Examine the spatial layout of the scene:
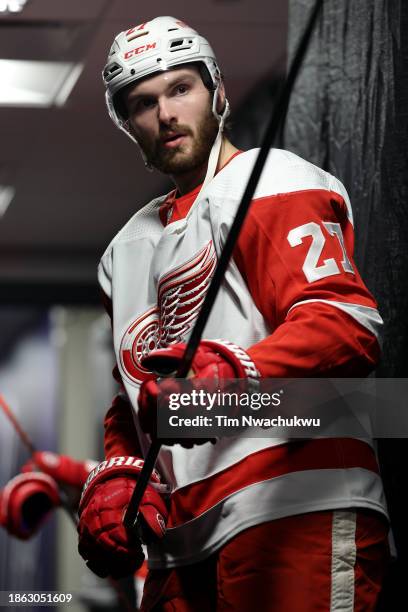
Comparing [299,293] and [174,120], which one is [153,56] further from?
[299,293]

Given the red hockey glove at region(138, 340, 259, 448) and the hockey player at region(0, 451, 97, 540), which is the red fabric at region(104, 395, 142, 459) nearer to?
the red hockey glove at region(138, 340, 259, 448)

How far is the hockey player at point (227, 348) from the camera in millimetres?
1115

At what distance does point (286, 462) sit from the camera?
3.83 ft

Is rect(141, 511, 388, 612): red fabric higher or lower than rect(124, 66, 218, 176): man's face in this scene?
lower

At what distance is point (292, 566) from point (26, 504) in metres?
1.23

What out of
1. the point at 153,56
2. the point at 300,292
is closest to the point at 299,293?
the point at 300,292

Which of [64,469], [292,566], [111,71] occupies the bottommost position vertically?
[64,469]

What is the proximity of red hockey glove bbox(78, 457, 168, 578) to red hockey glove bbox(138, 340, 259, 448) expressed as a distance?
0.70 ft

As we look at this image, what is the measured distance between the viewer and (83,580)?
5.25 meters

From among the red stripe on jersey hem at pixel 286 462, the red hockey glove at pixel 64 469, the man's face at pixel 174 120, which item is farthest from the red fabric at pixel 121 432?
the red hockey glove at pixel 64 469

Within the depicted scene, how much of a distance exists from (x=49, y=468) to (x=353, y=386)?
66.6 inches

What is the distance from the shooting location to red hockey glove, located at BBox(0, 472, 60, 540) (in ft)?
7.18

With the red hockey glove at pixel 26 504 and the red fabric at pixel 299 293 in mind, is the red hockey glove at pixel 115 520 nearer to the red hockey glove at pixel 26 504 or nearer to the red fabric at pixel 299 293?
the red fabric at pixel 299 293

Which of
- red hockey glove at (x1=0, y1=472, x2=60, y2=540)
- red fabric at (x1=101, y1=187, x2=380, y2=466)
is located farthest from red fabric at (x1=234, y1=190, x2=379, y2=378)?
red hockey glove at (x1=0, y1=472, x2=60, y2=540)
